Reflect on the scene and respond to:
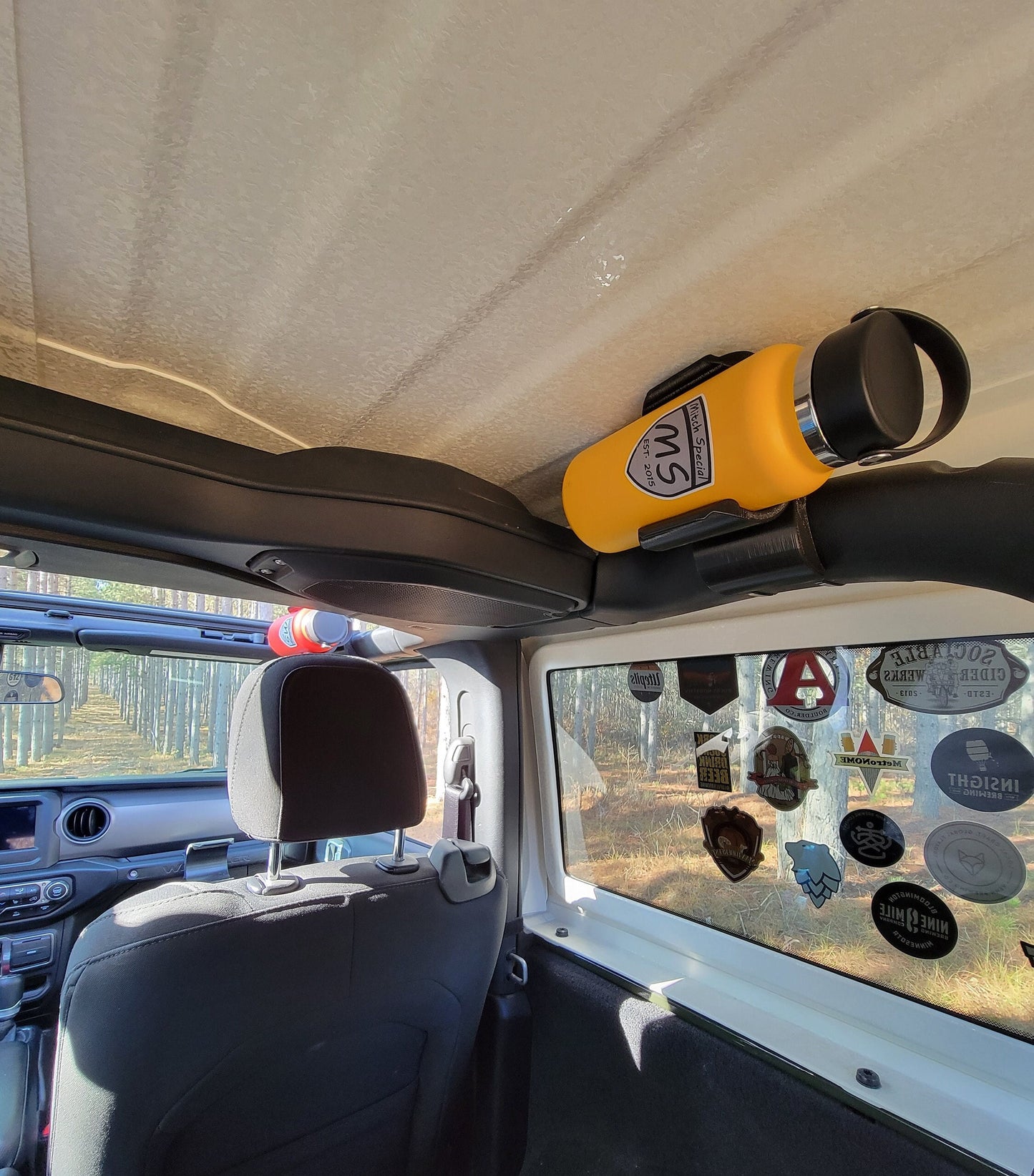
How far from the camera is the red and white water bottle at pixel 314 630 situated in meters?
2.42

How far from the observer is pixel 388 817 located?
1733 millimetres

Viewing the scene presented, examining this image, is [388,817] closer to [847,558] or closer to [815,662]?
[815,662]

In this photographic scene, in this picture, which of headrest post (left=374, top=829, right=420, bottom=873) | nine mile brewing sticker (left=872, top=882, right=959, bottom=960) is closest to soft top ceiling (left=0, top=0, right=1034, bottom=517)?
nine mile brewing sticker (left=872, top=882, right=959, bottom=960)

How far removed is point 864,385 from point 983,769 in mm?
923

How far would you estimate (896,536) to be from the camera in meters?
0.93

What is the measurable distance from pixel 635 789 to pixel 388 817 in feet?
2.54

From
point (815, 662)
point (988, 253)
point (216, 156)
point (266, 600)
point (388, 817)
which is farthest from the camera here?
point (388, 817)

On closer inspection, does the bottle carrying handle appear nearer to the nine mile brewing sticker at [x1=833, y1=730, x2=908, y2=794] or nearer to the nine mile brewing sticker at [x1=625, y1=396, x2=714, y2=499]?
the nine mile brewing sticker at [x1=625, y1=396, x2=714, y2=499]

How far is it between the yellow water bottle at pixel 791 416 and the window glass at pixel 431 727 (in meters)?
1.86

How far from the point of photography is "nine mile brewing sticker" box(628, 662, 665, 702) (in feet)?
6.25

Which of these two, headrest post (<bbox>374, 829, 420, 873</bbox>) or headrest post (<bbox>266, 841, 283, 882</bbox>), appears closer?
headrest post (<bbox>266, 841, 283, 882</bbox>)

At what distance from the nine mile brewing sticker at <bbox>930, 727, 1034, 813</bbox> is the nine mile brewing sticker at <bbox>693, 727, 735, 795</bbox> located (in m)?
0.51

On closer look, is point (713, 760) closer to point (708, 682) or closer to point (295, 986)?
point (708, 682)

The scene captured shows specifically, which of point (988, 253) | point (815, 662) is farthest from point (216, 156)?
point (815, 662)
